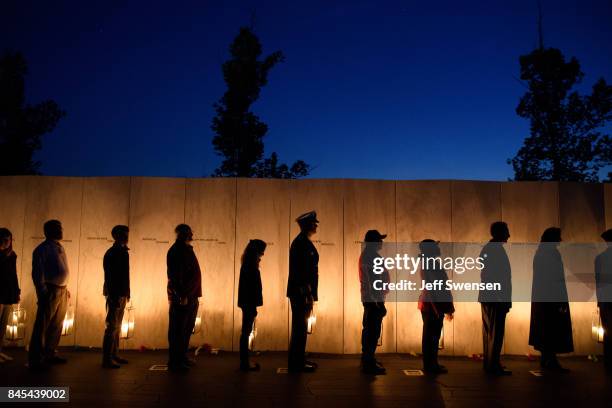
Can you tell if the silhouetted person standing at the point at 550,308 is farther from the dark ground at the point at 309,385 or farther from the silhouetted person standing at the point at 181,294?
the silhouetted person standing at the point at 181,294

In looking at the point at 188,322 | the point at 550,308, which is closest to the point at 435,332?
the point at 550,308

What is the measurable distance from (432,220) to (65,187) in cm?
574

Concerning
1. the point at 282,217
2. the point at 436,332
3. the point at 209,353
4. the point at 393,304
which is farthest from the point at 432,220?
the point at 209,353

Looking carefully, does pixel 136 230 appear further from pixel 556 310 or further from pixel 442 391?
pixel 556 310

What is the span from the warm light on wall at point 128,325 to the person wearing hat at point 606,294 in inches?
253

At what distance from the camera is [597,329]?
650 centimetres

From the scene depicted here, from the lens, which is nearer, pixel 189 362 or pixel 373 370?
pixel 373 370

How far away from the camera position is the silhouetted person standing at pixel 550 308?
5.90 meters

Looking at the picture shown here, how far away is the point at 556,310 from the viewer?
595 cm

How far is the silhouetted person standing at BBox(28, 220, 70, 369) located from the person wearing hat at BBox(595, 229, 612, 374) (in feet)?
22.4

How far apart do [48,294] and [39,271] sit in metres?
0.30

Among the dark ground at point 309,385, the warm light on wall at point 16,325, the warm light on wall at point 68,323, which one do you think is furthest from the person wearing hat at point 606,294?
the warm light on wall at point 16,325

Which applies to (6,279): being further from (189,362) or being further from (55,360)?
(189,362)

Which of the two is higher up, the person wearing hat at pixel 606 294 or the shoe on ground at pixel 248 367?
the person wearing hat at pixel 606 294
